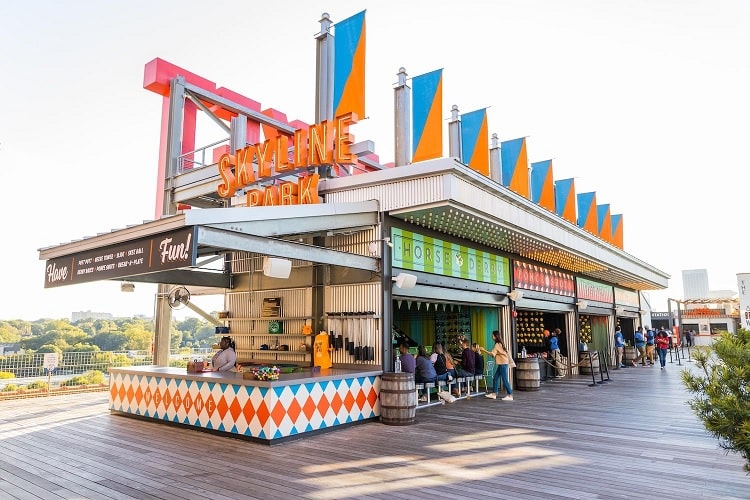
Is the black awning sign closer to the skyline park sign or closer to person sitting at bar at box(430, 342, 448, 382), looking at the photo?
the skyline park sign

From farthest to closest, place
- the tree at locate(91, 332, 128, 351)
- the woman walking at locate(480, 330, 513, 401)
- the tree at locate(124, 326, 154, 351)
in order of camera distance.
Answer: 1. the tree at locate(124, 326, 154, 351)
2. the tree at locate(91, 332, 128, 351)
3. the woman walking at locate(480, 330, 513, 401)

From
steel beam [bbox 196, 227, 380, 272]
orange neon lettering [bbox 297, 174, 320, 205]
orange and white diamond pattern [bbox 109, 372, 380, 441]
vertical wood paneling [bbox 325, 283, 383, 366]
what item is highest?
orange neon lettering [bbox 297, 174, 320, 205]

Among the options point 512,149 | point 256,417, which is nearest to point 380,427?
point 256,417

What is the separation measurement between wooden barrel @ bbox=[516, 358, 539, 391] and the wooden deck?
298 centimetres

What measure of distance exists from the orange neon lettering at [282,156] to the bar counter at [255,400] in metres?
4.28

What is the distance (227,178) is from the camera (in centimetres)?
1095

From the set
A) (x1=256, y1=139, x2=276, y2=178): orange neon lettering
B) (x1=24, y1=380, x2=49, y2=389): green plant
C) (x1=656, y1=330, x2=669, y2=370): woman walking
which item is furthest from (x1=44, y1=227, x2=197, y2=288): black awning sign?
(x1=656, y1=330, x2=669, y2=370): woman walking

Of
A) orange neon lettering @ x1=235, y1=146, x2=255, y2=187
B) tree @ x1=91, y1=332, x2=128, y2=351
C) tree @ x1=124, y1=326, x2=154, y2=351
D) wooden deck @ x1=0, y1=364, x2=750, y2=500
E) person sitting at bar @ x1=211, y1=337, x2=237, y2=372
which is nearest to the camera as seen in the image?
wooden deck @ x1=0, y1=364, x2=750, y2=500

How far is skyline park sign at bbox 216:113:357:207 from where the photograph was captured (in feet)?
29.8

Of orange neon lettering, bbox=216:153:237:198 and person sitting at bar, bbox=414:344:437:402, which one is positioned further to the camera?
orange neon lettering, bbox=216:153:237:198

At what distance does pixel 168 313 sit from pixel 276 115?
822 cm

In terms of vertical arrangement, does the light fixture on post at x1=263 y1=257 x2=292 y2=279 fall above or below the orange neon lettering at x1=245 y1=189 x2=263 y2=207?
below

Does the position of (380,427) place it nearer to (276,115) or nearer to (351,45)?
(351,45)

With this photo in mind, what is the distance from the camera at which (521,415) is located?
27.7 ft
